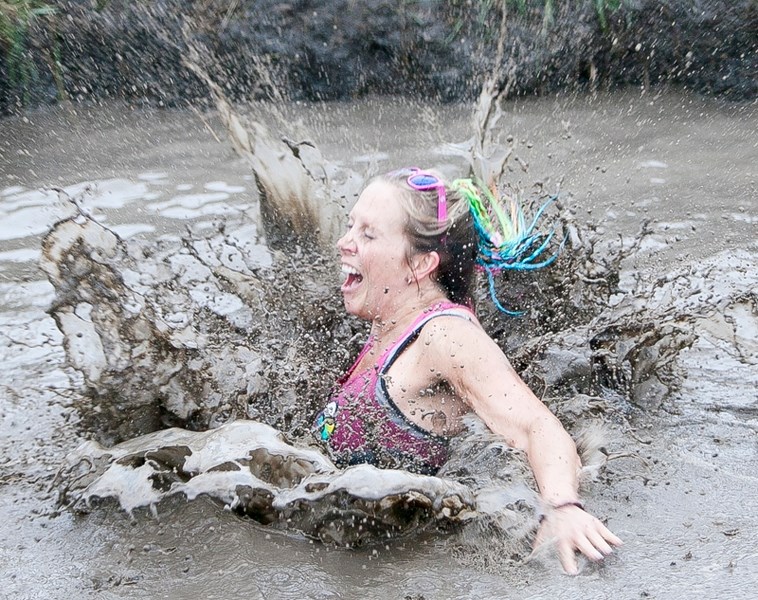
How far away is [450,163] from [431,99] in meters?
1.38

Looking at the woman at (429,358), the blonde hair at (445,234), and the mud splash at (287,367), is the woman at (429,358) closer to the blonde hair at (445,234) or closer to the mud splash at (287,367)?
the blonde hair at (445,234)

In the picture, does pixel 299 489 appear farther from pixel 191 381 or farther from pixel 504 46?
pixel 504 46

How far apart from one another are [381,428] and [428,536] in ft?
1.85

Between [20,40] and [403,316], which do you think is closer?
[403,316]

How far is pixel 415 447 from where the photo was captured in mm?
3232

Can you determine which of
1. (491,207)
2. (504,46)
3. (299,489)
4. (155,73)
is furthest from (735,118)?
(299,489)

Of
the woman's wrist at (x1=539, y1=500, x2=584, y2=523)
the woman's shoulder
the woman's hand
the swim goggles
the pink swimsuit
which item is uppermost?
the swim goggles

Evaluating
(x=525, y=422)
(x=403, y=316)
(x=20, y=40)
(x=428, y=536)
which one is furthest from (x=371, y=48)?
(x=428, y=536)

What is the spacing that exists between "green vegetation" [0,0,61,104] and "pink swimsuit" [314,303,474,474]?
504cm

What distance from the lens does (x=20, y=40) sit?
23.8 ft


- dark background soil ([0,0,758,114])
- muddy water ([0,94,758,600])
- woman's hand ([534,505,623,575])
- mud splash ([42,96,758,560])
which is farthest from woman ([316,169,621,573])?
dark background soil ([0,0,758,114])

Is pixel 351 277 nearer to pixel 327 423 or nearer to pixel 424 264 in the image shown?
pixel 424 264

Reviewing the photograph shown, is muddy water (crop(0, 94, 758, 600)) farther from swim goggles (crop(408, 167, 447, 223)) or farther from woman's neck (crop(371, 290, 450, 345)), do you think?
swim goggles (crop(408, 167, 447, 223))

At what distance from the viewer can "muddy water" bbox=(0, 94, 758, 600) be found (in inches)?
101
